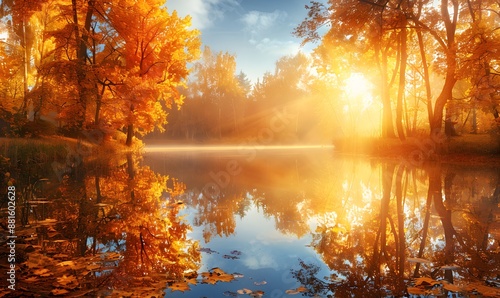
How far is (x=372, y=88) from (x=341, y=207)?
2240 centimetres

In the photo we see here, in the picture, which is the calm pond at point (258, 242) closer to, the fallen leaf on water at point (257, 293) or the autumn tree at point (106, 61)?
the fallen leaf on water at point (257, 293)

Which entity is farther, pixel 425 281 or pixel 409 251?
pixel 409 251

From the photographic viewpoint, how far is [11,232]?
13.1ft

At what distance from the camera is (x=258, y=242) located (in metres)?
4.28

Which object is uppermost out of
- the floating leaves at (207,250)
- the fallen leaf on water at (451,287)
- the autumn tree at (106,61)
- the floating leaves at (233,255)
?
the autumn tree at (106,61)

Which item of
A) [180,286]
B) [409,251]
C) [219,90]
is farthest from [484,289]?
[219,90]

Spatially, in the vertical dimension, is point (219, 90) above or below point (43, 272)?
above

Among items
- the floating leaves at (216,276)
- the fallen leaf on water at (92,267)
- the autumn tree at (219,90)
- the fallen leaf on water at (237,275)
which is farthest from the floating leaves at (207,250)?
the autumn tree at (219,90)

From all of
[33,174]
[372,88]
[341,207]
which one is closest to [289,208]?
[341,207]

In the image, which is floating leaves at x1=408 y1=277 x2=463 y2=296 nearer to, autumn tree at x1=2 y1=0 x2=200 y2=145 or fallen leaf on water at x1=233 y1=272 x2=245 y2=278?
fallen leaf on water at x1=233 y1=272 x2=245 y2=278

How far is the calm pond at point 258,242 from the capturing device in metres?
2.83

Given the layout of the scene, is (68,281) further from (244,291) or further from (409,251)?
(409,251)

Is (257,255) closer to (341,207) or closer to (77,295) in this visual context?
(77,295)

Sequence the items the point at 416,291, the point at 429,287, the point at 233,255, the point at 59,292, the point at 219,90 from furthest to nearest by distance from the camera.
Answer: the point at 219,90, the point at 233,255, the point at 429,287, the point at 416,291, the point at 59,292
